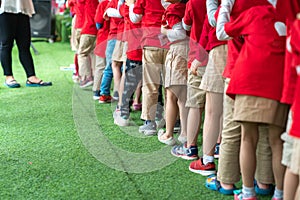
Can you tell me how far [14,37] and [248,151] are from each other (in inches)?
149

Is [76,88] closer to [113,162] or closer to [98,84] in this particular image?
[98,84]

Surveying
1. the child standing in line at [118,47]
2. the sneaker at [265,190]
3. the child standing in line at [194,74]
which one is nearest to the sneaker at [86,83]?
the child standing in line at [118,47]

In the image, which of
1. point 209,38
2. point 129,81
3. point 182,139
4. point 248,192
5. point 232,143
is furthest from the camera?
point 129,81

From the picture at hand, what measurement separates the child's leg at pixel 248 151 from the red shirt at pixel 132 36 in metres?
1.72

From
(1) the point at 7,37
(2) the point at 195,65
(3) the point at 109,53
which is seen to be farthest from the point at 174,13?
(1) the point at 7,37

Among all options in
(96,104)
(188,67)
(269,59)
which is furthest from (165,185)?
(96,104)

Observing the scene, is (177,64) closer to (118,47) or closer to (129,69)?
(129,69)

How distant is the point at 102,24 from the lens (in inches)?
195

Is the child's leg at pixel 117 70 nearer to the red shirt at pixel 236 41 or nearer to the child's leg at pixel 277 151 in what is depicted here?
the red shirt at pixel 236 41

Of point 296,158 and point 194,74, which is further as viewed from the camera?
point 194,74

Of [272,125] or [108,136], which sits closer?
[272,125]

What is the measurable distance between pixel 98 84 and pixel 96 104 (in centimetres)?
27

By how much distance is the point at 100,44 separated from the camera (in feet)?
16.6

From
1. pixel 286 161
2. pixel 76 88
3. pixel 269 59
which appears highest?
pixel 269 59
